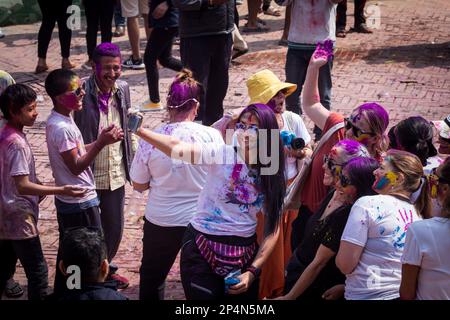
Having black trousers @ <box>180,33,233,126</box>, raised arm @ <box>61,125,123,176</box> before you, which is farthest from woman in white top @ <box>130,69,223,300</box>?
black trousers @ <box>180,33,233,126</box>

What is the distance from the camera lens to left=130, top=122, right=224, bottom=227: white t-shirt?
4.70 meters

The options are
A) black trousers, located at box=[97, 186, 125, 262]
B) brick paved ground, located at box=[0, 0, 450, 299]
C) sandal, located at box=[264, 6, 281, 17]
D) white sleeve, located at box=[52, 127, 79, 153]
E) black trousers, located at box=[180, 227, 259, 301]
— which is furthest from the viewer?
sandal, located at box=[264, 6, 281, 17]

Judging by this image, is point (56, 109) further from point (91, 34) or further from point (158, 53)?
point (91, 34)

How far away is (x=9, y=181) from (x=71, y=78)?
782mm

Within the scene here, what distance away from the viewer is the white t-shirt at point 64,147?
494cm

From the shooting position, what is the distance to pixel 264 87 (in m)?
5.60

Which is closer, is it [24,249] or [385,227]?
[385,227]

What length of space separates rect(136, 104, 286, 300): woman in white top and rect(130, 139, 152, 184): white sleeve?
0.64 metres

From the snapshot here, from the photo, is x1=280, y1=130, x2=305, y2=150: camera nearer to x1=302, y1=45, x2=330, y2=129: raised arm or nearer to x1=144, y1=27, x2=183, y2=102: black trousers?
x1=302, y1=45, x2=330, y2=129: raised arm

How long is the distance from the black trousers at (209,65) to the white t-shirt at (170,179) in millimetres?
2635

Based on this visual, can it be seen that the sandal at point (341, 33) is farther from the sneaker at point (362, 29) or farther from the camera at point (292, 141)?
the camera at point (292, 141)

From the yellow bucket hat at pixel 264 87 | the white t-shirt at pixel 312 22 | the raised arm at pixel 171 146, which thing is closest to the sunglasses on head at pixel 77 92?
the raised arm at pixel 171 146

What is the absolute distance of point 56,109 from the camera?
5.05 metres
